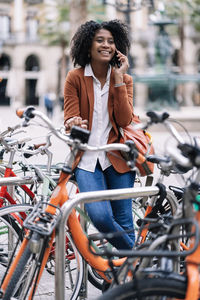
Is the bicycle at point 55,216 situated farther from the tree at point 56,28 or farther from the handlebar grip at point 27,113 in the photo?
the tree at point 56,28

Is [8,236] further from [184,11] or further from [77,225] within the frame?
[184,11]

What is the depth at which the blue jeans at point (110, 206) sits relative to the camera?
3434 millimetres

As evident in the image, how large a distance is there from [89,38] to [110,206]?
1.11 m

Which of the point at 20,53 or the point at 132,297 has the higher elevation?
the point at 20,53

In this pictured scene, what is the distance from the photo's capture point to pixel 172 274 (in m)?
2.23

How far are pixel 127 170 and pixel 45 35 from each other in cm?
4716

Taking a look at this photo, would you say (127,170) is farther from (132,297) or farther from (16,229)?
(132,297)

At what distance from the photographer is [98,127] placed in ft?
11.8

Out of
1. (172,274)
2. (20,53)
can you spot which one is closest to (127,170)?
(172,274)

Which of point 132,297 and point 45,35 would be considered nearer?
point 132,297

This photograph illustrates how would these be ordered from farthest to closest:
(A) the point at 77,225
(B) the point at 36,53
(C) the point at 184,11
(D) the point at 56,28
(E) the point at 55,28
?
(B) the point at 36,53 < (E) the point at 55,28 < (D) the point at 56,28 < (C) the point at 184,11 < (A) the point at 77,225

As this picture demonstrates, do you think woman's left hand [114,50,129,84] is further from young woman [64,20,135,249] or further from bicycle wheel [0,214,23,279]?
bicycle wheel [0,214,23,279]

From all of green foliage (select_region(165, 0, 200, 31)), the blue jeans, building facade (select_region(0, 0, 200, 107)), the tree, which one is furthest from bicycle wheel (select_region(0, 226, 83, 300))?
building facade (select_region(0, 0, 200, 107))

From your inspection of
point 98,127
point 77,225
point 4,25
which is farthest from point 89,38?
point 4,25
